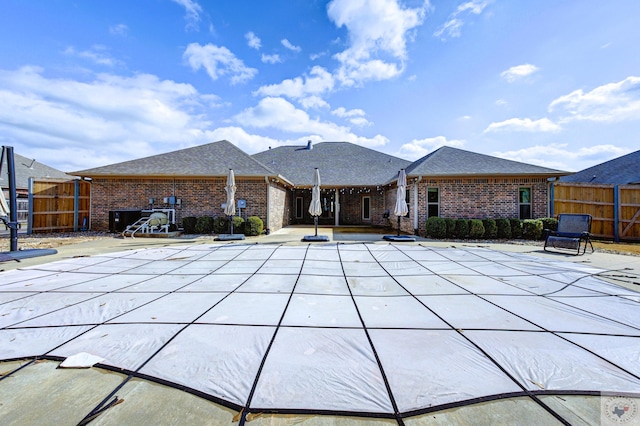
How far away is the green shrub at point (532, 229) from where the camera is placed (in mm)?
9992

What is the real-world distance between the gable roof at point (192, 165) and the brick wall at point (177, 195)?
448 mm

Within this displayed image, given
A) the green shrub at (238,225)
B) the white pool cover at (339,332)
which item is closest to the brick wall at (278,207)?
the green shrub at (238,225)

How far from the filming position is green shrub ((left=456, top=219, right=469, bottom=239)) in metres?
10.1

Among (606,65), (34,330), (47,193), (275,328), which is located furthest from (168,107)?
(606,65)

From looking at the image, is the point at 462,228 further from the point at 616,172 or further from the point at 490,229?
the point at 616,172

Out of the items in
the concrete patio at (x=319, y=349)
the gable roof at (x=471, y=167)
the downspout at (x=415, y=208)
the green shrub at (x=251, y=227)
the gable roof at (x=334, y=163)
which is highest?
the gable roof at (x=334, y=163)

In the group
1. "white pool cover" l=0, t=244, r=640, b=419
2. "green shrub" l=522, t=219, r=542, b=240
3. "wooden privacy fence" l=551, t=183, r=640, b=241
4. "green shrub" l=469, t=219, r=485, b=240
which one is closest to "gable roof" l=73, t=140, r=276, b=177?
"white pool cover" l=0, t=244, r=640, b=419

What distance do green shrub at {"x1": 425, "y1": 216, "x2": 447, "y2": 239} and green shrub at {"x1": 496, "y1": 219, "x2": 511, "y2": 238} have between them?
211cm

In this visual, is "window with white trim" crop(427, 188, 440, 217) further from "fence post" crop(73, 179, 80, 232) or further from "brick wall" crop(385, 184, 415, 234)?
"fence post" crop(73, 179, 80, 232)

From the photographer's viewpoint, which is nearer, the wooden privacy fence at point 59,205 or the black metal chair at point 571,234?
the black metal chair at point 571,234

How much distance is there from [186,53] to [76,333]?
9.92 metres

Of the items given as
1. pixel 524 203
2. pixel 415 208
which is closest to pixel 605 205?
pixel 524 203

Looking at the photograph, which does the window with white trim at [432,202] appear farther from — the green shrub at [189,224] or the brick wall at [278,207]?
the green shrub at [189,224]

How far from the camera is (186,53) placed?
9.12 m
